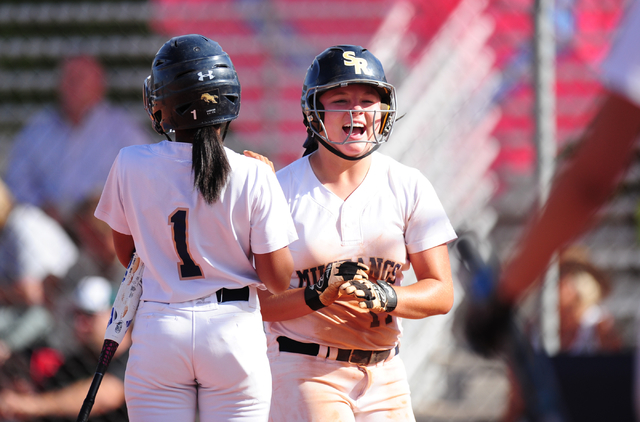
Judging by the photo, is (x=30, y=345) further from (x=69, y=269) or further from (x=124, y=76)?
(x=124, y=76)

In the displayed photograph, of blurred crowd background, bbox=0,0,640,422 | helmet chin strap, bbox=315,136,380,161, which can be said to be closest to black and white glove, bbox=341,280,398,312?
helmet chin strap, bbox=315,136,380,161

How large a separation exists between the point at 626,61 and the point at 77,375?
389cm

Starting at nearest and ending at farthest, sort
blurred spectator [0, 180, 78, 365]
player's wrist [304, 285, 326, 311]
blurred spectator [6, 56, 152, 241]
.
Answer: player's wrist [304, 285, 326, 311]
blurred spectator [0, 180, 78, 365]
blurred spectator [6, 56, 152, 241]

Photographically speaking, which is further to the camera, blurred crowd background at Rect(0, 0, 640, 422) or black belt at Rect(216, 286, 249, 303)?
blurred crowd background at Rect(0, 0, 640, 422)

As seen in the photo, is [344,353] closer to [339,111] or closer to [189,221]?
[189,221]

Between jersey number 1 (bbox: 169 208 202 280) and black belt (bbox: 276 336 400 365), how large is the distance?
55cm

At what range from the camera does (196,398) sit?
2252 millimetres

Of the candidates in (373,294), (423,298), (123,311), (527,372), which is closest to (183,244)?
(123,311)

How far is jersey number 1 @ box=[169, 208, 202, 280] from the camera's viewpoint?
2211mm

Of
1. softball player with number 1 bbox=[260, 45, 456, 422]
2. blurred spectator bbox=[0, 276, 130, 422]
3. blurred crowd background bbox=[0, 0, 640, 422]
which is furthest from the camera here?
blurred crowd background bbox=[0, 0, 640, 422]

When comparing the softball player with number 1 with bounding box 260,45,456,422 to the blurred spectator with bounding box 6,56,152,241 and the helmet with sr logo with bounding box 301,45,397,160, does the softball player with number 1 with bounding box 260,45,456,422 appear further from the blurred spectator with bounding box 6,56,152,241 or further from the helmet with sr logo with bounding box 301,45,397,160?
the blurred spectator with bounding box 6,56,152,241

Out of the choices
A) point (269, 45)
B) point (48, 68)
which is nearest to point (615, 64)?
point (269, 45)

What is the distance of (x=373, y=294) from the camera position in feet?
7.55

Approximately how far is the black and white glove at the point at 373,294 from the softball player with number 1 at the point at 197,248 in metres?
0.26
